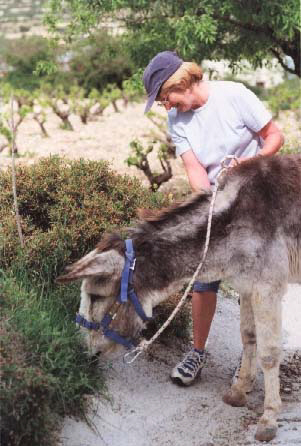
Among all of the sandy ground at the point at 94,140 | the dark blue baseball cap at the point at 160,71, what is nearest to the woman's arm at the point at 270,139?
the dark blue baseball cap at the point at 160,71

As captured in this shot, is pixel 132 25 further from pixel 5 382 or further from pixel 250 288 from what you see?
pixel 5 382

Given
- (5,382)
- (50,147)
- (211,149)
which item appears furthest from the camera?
(50,147)

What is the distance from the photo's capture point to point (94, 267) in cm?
398

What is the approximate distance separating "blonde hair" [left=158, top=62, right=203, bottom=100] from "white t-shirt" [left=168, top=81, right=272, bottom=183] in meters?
0.19

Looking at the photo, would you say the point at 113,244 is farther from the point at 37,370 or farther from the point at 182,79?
the point at 182,79

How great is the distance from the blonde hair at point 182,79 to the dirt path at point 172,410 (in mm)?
1861

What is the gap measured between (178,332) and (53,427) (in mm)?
2059

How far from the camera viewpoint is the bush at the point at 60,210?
535 centimetres

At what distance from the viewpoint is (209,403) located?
505 cm

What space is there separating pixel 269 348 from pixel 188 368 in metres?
0.92

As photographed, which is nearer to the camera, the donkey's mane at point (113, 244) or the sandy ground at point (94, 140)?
the donkey's mane at point (113, 244)

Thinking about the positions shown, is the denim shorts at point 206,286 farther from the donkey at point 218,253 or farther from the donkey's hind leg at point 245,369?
the donkey at point 218,253

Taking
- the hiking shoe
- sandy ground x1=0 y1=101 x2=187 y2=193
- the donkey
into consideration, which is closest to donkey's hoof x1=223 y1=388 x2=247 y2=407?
the hiking shoe

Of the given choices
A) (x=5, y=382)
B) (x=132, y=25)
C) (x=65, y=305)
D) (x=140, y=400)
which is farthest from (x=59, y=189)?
(x=132, y=25)
